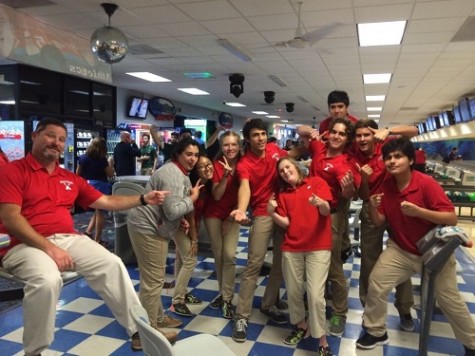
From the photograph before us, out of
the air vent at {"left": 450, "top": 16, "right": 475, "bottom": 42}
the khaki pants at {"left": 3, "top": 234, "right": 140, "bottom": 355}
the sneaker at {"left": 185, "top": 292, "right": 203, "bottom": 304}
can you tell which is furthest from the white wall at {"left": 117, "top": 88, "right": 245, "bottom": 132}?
the khaki pants at {"left": 3, "top": 234, "right": 140, "bottom": 355}

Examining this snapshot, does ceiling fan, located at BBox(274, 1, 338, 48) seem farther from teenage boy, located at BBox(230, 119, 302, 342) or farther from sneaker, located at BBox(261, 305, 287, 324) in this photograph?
sneaker, located at BBox(261, 305, 287, 324)

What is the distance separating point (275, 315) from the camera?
3.36 metres

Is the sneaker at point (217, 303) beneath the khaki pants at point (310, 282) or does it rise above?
beneath

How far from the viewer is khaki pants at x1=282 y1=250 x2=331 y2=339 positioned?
2.71 metres

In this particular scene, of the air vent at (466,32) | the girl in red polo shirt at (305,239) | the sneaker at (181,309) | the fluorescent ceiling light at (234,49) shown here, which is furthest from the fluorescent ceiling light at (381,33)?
the sneaker at (181,309)

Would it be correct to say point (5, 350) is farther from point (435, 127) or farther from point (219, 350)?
point (435, 127)

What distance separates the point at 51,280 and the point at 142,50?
17.8ft

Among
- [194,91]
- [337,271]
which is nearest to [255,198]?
[337,271]

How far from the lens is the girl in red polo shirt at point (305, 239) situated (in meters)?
2.72

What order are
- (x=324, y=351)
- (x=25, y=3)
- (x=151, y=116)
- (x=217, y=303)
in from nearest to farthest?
1. (x=324, y=351)
2. (x=217, y=303)
3. (x=25, y=3)
4. (x=151, y=116)

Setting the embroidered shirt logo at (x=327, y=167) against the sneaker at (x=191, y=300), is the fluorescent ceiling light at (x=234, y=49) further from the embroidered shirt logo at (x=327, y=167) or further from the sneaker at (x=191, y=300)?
the sneaker at (x=191, y=300)

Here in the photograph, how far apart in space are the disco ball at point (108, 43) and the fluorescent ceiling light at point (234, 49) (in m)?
1.69

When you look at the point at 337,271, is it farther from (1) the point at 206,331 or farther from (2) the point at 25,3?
(2) the point at 25,3

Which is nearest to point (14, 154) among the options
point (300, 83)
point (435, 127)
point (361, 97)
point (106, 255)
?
point (106, 255)
